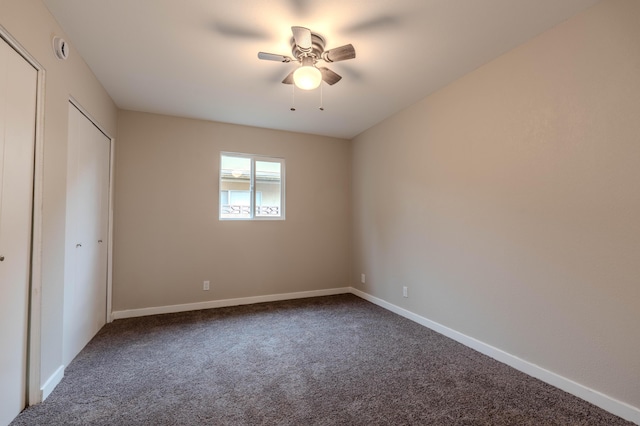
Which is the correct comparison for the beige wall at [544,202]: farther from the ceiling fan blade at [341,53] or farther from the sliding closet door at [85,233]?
the sliding closet door at [85,233]

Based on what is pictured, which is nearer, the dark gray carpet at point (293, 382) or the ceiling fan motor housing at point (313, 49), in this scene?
the dark gray carpet at point (293, 382)

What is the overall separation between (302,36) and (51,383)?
292 centimetres

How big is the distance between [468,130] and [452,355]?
2.06 m

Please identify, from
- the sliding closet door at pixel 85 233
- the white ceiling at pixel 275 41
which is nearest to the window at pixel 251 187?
the white ceiling at pixel 275 41

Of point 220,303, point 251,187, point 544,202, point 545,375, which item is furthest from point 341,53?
point 220,303

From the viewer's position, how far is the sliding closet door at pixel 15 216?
5.05 feet

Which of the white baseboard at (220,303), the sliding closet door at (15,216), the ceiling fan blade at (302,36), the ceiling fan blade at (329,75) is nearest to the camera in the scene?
the sliding closet door at (15,216)

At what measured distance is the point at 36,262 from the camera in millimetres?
1823

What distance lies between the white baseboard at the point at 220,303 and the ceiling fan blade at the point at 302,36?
10.8ft

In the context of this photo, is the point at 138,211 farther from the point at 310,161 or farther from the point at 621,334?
the point at 621,334

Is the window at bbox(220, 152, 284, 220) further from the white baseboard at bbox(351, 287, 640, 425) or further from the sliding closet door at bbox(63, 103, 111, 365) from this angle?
the white baseboard at bbox(351, 287, 640, 425)

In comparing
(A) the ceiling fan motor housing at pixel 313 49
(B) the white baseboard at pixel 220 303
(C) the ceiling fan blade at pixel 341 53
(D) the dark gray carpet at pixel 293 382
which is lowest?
(D) the dark gray carpet at pixel 293 382

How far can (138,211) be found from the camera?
3.58 metres

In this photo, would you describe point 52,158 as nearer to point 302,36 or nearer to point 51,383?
point 51,383
